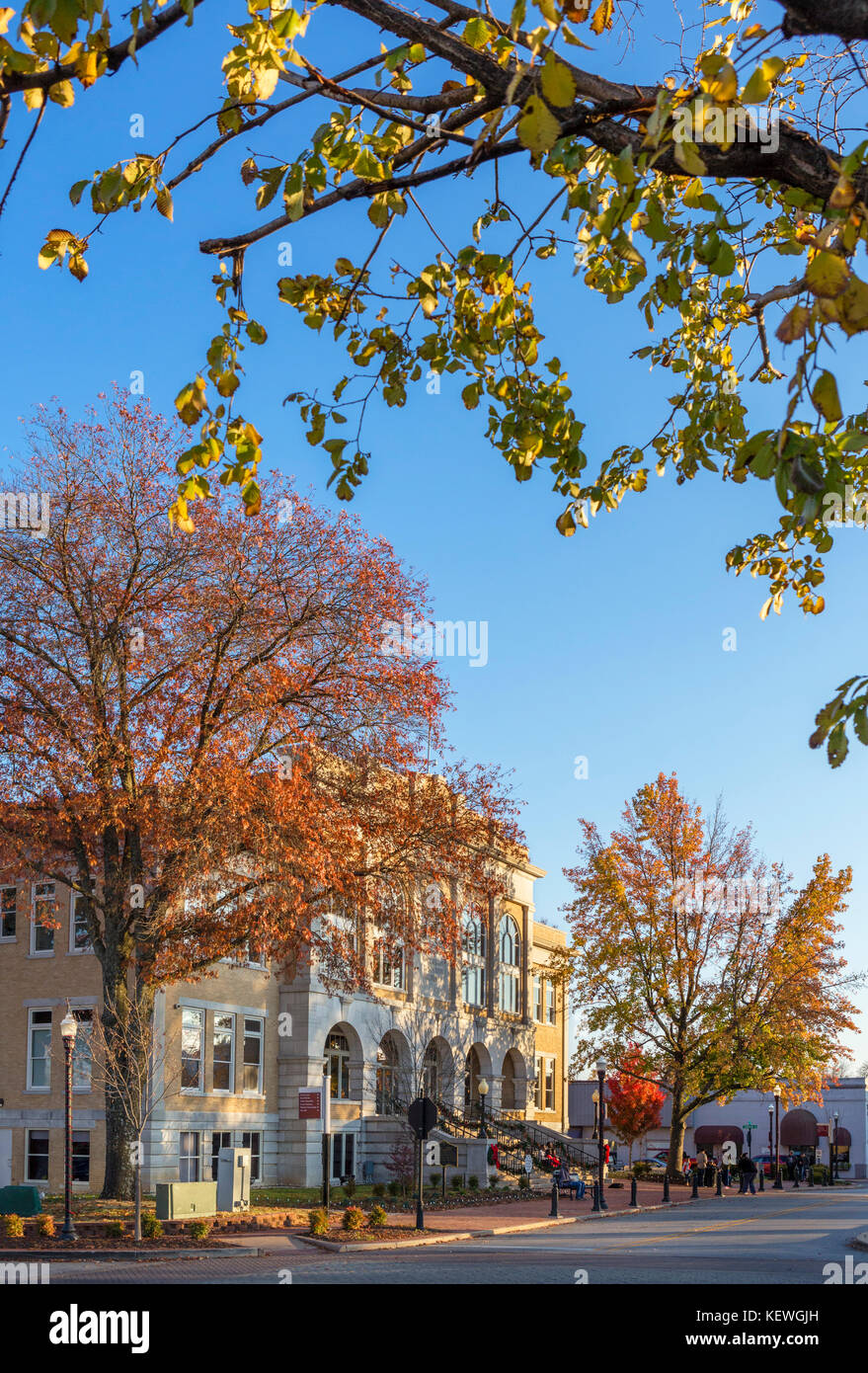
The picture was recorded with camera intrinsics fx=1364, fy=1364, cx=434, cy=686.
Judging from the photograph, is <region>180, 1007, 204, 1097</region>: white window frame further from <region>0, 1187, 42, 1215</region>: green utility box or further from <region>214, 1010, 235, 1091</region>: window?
<region>0, 1187, 42, 1215</region>: green utility box

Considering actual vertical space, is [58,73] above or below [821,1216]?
above

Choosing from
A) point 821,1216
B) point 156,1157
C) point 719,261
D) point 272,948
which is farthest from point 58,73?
point 821,1216

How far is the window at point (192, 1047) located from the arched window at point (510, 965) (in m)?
23.9

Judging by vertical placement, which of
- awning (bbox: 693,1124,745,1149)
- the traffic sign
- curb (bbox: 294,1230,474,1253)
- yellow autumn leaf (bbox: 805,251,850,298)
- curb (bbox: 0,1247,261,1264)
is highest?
yellow autumn leaf (bbox: 805,251,850,298)

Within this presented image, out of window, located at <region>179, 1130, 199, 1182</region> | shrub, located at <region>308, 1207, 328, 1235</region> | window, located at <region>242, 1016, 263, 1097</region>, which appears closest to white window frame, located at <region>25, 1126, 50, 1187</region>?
window, located at <region>179, 1130, 199, 1182</region>

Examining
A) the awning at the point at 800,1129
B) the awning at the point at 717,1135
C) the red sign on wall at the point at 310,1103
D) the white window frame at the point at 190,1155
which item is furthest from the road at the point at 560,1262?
the awning at the point at 717,1135

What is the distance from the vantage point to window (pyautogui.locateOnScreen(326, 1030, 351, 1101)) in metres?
42.1

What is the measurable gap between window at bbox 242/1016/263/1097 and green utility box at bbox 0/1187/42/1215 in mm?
12817

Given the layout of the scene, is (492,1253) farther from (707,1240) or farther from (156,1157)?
(156,1157)

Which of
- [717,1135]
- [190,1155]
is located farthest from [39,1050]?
[717,1135]

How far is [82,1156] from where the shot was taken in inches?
1352

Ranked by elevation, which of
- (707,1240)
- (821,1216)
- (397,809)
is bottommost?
(821,1216)
